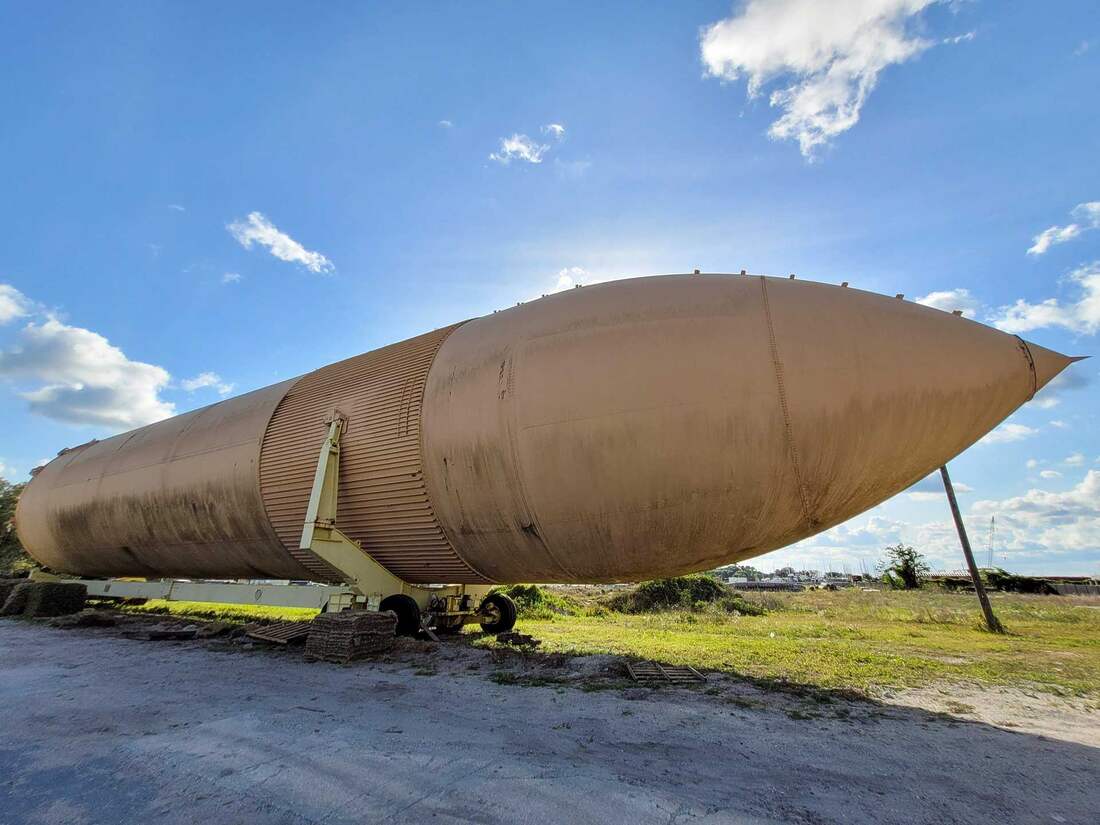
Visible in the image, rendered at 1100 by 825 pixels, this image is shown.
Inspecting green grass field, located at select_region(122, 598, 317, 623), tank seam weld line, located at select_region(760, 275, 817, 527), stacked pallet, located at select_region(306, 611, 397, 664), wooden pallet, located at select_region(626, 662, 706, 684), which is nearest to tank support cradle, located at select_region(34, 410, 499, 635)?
stacked pallet, located at select_region(306, 611, 397, 664)

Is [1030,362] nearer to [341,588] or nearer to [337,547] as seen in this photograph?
[337,547]

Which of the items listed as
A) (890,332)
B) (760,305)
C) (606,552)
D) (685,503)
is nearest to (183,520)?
(606,552)

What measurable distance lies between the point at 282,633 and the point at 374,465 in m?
3.05

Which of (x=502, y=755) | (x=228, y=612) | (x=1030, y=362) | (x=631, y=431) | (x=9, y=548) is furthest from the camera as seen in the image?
(x=9, y=548)

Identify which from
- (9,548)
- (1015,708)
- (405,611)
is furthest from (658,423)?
(9,548)

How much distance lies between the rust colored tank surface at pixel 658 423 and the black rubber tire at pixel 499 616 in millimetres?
2408

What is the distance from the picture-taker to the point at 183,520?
9.61m

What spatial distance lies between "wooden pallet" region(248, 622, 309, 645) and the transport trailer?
53 centimetres

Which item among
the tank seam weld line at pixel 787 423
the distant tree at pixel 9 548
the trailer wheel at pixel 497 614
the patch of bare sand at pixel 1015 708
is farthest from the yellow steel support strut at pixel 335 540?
the distant tree at pixel 9 548

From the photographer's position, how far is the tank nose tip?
16.8 ft

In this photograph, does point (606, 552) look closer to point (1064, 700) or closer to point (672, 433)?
point (672, 433)

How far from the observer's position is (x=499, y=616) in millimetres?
9289

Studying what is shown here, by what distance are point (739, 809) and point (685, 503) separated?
106 inches

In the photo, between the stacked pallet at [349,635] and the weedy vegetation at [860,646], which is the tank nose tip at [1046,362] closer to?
the weedy vegetation at [860,646]
